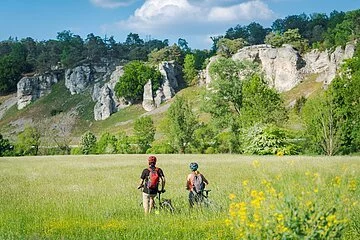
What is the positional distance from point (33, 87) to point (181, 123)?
11142 cm

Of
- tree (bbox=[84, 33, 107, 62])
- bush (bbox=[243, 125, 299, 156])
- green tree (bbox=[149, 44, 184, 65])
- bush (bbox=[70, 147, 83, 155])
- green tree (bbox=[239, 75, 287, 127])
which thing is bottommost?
bush (bbox=[70, 147, 83, 155])

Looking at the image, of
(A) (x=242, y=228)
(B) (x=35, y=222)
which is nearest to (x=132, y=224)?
(B) (x=35, y=222)

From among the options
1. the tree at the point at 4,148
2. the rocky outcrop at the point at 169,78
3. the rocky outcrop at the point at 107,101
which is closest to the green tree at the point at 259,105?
the tree at the point at 4,148

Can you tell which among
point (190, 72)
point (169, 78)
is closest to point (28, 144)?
point (169, 78)

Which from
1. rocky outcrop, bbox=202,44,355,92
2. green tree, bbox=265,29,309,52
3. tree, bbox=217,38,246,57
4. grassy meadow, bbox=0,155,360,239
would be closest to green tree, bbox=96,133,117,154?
→ rocky outcrop, bbox=202,44,355,92

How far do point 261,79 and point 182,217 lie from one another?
4989 cm

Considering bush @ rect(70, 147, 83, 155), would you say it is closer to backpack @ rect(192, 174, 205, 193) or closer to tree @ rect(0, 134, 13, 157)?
tree @ rect(0, 134, 13, 157)

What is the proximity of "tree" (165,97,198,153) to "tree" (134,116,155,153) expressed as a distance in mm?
9904

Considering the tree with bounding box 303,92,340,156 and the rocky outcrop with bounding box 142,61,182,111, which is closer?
the tree with bounding box 303,92,340,156

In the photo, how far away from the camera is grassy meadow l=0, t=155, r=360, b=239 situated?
7773 millimetres

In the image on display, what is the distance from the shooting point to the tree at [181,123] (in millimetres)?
66812

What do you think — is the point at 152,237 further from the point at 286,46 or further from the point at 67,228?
the point at 286,46

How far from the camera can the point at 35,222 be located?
1402 cm

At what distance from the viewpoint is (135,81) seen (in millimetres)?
144625
